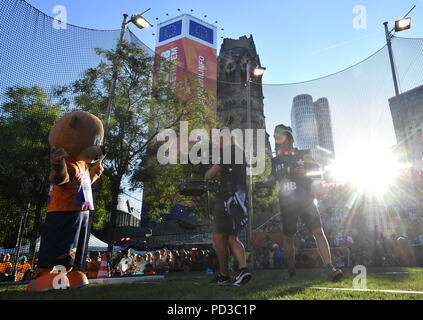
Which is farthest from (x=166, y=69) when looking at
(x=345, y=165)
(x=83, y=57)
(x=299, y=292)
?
(x=299, y=292)

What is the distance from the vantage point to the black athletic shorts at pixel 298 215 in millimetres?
4184

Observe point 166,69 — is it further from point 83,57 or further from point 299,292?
point 299,292

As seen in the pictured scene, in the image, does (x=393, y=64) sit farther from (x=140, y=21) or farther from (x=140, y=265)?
(x=140, y=265)

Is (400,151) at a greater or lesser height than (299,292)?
greater

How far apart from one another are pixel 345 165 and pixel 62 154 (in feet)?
28.6

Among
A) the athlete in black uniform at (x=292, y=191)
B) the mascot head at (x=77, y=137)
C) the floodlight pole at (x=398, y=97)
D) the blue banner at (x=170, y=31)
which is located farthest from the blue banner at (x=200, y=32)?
the mascot head at (x=77, y=137)

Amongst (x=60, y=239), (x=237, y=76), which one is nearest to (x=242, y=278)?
(x=60, y=239)

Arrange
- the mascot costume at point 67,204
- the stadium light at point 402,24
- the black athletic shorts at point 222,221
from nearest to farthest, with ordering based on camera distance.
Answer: the mascot costume at point 67,204
the black athletic shorts at point 222,221
the stadium light at point 402,24

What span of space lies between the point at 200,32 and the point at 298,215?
47.8m

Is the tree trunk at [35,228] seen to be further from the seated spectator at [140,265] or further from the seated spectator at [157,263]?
the seated spectator at [157,263]

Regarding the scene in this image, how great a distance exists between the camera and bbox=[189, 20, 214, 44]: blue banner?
45.9 m

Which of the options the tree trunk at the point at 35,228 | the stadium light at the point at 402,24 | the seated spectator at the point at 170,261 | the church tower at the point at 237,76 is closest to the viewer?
the stadium light at the point at 402,24

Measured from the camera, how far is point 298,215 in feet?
14.5

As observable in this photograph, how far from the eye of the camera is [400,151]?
9008 mm
